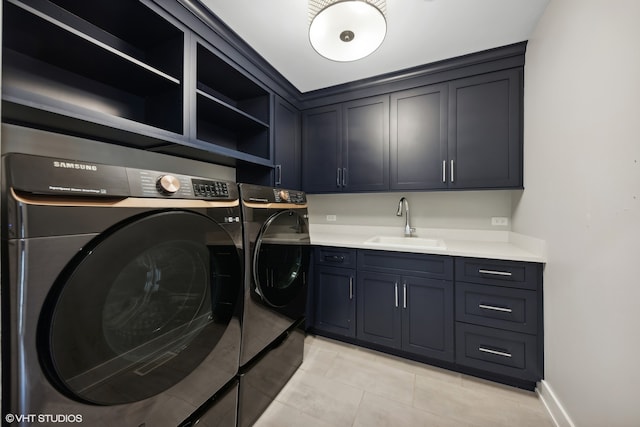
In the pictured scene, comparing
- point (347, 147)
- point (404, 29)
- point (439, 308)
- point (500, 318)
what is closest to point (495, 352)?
point (500, 318)

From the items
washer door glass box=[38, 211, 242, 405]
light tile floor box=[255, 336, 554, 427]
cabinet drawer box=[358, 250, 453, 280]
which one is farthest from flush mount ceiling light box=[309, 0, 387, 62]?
light tile floor box=[255, 336, 554, 427]

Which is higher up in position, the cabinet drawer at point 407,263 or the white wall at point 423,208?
the white wall at point 423,208

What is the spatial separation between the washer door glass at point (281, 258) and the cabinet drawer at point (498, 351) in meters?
1.22

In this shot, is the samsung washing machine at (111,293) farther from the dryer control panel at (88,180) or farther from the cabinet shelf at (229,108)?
the cabinet shelf at (229,108)

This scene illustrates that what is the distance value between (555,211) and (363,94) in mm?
Result: 1756

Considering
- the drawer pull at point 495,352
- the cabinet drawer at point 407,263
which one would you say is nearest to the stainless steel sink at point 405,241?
the cabinet drawer at point 407,263

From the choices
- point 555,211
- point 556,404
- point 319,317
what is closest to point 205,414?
point 319,317

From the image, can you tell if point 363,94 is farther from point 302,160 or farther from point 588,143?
point 588,143

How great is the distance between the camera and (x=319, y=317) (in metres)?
2.16

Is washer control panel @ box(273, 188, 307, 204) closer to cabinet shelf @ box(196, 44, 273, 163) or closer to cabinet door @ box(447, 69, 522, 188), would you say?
cabinet shelf @ box(196, 44, 273, 163)

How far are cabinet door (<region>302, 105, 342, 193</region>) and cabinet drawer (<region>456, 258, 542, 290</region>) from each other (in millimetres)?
1312

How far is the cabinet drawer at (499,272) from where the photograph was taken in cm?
152

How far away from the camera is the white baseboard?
1232 mm

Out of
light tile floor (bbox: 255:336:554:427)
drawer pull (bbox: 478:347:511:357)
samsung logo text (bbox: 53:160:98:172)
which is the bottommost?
light tile floor (bbox: 255:336:554:427)
